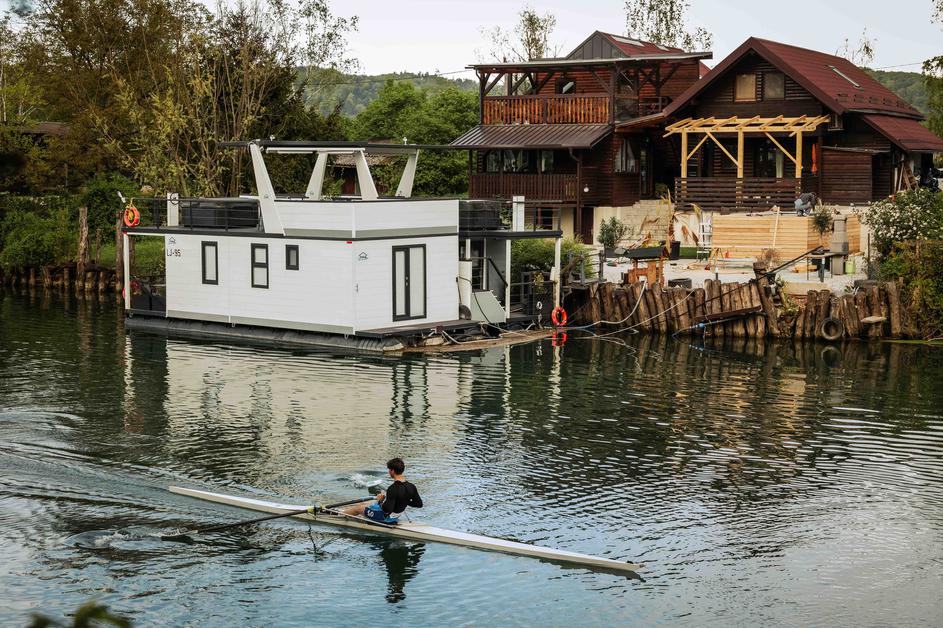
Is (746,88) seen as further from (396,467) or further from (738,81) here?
(396,467)

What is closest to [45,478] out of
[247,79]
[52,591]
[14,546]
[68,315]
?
[14,546]

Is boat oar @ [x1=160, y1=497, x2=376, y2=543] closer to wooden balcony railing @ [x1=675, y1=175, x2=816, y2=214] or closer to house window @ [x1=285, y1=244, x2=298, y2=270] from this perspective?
house window @ [x1=285, y1=244, x2=298, y2=270]

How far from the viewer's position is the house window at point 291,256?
40.3m

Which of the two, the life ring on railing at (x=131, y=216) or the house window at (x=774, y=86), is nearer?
the life ring on railing at (x=131, y=216)

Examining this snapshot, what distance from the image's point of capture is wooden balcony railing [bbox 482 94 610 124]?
62.3 metres

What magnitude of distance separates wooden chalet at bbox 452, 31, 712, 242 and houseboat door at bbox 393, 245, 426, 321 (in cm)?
2081

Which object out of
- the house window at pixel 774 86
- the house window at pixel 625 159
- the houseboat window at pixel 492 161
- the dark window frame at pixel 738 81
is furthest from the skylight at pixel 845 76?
the houseboat window at pixel 492 161

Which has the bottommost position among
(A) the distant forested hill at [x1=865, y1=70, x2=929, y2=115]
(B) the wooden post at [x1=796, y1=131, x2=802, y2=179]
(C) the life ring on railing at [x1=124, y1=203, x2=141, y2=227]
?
(C) the life ring on railing at [x1=124, y1=203, x2=141, y2=227]

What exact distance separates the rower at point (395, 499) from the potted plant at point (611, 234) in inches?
1275

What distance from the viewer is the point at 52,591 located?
19.1 metres

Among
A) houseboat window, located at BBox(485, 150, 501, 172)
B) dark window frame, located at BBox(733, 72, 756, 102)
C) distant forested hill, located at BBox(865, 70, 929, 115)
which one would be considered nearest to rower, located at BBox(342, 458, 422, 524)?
dark window frame, located at BBox(733, 72, 756, 102)

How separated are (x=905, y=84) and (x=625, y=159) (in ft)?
348

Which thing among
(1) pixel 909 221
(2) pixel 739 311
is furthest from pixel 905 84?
(2) pixel 739 311

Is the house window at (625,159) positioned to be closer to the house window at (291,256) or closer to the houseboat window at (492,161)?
the houseboat window at (492,161)
